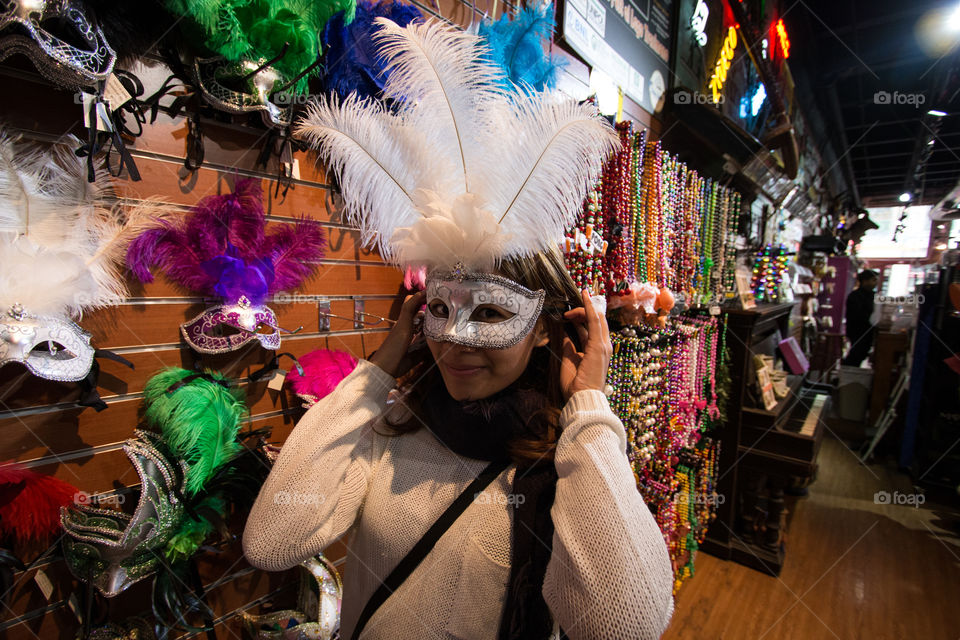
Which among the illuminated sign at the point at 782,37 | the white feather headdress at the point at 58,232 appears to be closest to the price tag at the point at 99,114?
the white feather headdress at the point at 58,232

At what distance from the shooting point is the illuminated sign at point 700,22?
10.4ft

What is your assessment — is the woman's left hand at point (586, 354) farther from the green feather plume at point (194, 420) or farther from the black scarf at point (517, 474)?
the green feather plume at point (194, 420)

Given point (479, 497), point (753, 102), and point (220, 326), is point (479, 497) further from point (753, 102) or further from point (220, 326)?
point (753, 102)

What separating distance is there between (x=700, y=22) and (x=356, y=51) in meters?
3.28

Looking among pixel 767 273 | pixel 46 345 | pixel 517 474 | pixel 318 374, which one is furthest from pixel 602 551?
pixel 767 273

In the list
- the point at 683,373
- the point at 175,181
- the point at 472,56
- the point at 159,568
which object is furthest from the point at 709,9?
the point at 159,568

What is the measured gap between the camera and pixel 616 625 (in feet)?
2.23

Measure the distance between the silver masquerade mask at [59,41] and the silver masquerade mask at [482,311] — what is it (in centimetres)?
96

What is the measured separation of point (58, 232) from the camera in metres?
1.04

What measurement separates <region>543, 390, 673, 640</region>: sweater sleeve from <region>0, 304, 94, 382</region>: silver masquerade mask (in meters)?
1.24

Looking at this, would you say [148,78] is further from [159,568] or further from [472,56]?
[159,568]

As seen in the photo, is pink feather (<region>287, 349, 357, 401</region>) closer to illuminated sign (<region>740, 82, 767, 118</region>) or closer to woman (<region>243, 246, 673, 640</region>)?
woman (<region>243, 246, 673, 640</region>)

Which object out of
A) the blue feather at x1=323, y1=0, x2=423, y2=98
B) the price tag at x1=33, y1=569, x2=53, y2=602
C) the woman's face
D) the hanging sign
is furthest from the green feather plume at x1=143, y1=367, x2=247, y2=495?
the hanging sign

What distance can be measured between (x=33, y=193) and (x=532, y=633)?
1.58 meters
